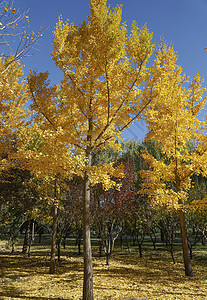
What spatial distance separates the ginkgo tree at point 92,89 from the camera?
197 inches

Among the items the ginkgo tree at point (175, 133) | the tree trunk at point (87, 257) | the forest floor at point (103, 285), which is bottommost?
the forest floor at point (103, 285)

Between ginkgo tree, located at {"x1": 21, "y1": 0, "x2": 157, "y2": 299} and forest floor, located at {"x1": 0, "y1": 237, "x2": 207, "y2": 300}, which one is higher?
ginkgo tree, located at {"x1": 21, "y1": 0, "x2": 157, "y2": 299}

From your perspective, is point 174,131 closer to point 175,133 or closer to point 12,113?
point 175,133

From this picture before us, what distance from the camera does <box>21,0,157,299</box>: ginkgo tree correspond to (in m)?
5.02

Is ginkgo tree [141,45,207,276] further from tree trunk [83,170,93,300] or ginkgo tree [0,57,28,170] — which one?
ginkgo tree [0,57,28,170]

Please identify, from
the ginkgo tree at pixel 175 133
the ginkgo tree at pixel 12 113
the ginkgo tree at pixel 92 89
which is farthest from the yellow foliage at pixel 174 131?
the ginkgo tree at pixel 12 113

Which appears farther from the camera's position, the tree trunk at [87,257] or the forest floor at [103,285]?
the forest floor at [103,285]

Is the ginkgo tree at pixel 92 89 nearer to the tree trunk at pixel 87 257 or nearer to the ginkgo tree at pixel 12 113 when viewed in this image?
the tree trunk at pixel 87 257

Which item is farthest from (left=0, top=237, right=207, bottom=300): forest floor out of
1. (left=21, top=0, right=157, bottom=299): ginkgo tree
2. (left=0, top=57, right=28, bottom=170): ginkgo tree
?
(left=0, top=57, right=28, bottom=170): ginkgo tree

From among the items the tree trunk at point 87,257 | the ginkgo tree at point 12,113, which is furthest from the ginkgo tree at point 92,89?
the ginkgo tree at point 12,113

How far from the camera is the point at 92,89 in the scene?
567 centimetres

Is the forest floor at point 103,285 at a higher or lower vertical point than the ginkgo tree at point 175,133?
lower

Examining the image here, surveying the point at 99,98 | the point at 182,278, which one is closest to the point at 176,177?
the point at 182,278

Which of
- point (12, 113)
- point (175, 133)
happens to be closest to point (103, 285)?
point (175, 133)
